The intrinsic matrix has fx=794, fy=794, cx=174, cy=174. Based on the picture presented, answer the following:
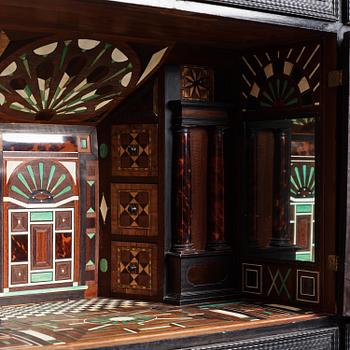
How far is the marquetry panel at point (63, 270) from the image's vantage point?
14.5ft

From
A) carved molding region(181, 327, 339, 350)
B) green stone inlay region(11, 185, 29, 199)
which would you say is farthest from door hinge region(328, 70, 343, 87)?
green stone inlay region(11, 185, 29, 199)

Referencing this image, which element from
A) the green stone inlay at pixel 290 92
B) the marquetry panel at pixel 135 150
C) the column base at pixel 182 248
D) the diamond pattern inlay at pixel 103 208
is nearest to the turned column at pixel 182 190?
the column base at pixel 182 248

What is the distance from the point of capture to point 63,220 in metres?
4.42

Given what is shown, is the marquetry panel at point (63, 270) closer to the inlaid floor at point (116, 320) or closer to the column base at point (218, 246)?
the inlaid floor at point (116, 320)

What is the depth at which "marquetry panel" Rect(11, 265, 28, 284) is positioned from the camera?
168 inches

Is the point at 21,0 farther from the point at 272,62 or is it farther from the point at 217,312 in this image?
the point at 217,312

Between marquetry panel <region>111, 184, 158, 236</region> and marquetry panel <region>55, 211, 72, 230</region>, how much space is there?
0.25 metres

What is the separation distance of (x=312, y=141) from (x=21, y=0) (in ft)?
5.46

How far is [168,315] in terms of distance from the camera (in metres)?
3.96

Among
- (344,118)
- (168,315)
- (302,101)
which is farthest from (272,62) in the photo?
(168,315)

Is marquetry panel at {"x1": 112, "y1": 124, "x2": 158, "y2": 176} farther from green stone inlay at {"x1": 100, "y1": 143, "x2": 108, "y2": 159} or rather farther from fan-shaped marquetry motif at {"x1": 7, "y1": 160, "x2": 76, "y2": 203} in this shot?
fan-shaped marquetry motif at {"x1": 7, "y1": 160, "x2": 76, "y2": 203}

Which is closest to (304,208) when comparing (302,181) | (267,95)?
(302,181)

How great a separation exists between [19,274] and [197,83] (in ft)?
4.69

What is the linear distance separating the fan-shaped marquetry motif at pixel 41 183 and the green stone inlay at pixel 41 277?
40cm
